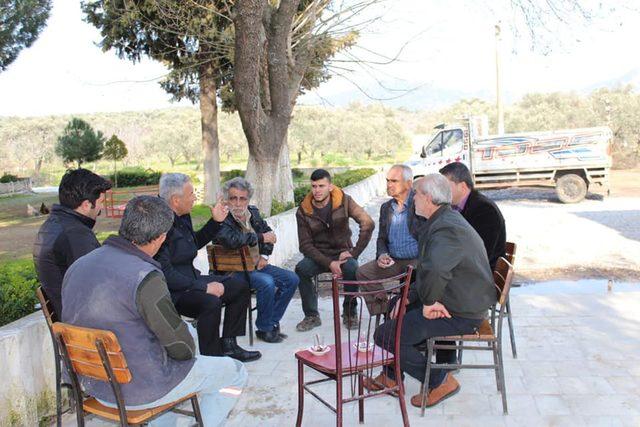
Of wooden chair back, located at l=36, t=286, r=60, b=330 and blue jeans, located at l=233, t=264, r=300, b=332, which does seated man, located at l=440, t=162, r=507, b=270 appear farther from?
wooden chair back, located at l=36, t=286, r=60, b=330

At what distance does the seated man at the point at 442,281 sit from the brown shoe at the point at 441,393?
4cm

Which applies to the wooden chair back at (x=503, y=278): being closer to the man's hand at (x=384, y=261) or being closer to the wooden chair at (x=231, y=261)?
the man's hand at (x=384, y=261)

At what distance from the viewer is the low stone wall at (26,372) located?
3.78 m

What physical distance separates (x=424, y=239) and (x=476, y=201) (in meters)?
1.05

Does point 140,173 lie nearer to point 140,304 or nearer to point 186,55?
point 186,55

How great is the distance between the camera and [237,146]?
7100 centimetres

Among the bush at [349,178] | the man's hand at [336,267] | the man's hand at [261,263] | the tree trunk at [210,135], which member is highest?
the tree trunk at [210,135]

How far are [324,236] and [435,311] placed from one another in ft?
7.57

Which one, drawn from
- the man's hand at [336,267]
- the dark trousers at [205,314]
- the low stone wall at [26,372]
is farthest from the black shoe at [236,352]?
the low stone wall at [26,372]

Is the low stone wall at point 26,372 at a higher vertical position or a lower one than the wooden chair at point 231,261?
lower

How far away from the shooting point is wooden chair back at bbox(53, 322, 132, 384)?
2.84 meters

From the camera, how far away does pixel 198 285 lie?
4.93 m

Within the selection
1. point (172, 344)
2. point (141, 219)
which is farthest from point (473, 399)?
point (141, 219)

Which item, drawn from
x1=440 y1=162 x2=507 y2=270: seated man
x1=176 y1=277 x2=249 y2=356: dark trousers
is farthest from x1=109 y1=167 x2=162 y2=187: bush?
x1=440 y1=162 x2=507 y2=270: seated man
